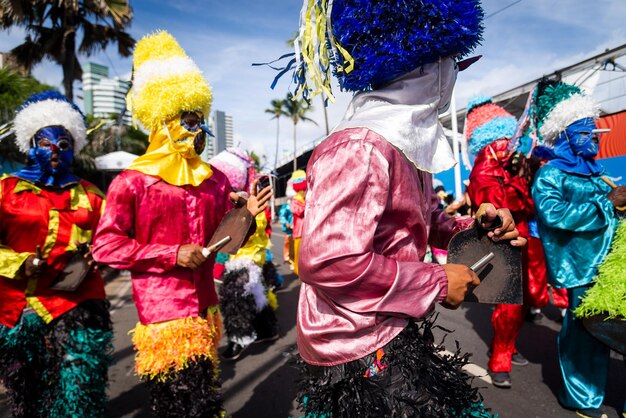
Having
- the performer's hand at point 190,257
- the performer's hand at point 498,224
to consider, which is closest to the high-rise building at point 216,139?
the performer's hand at point 190,257

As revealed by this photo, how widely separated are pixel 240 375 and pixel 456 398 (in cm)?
323

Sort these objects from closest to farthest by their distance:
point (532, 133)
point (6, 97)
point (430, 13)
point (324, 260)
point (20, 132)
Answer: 1. point (324, 260)
2. point (430, 13)
3. point (20, 132)
4. point (532, 133)
5. point (6, 97)

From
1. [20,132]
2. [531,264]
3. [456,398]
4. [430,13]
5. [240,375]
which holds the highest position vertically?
[430,13]

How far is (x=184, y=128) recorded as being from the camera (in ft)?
8.34

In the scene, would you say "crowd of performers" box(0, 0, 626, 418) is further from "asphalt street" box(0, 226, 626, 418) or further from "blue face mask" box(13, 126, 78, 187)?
"asphalt street" box(0, 226, 626, 418)

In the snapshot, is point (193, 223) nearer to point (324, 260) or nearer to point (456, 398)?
point (324, 260)

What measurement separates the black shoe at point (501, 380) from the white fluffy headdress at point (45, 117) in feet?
12.6

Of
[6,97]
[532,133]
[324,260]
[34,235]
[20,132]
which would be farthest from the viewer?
[6,97]

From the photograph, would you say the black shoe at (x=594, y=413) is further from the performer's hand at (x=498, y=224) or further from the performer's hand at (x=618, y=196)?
the performer's hand at (x=498, y=224)

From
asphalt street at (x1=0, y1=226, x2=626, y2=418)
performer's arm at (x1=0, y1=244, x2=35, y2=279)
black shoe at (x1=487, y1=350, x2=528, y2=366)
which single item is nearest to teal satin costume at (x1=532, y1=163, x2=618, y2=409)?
asphalt street at (x1=0, y1=226, x2=626, y2=418)

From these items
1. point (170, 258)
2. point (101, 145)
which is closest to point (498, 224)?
point (170, 258)

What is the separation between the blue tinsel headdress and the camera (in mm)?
1380

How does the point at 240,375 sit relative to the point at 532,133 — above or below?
below

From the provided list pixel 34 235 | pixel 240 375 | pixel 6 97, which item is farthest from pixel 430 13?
pixel 6 97
